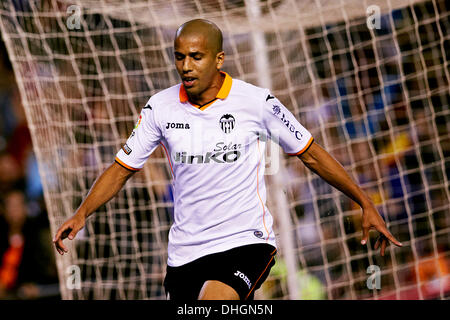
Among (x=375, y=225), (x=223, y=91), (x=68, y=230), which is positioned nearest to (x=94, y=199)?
(x=68, y=230)

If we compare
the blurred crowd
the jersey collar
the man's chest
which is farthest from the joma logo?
the blurred crowd

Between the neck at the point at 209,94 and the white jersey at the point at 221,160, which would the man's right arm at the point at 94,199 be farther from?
the neck at the point at 209,94

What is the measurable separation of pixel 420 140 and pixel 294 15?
1.30m

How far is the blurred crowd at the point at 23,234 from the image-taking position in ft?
15.7

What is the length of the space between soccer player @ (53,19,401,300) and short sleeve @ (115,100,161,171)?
1 centimetres

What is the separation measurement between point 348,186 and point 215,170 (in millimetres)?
559

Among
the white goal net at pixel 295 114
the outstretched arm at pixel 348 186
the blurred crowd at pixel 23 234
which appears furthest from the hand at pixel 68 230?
the blurred crowd at pixel 23 234

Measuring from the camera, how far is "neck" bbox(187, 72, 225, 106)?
2.62 metres

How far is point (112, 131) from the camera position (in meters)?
→ 4.45

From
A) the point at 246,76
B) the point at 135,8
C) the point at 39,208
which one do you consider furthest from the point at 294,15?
the point at 39,208

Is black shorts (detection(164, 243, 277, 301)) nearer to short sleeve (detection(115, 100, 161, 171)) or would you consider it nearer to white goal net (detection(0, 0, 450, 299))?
short sleeve (detection(115, 100, 161, 171))

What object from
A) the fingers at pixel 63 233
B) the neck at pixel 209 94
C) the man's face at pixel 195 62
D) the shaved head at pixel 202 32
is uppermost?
the shaved head at pixel 202 32

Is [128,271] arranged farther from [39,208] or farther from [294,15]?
[294,15]

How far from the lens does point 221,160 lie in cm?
259
